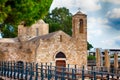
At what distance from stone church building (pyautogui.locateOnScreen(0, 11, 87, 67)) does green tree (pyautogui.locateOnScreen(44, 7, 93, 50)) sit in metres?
28.3

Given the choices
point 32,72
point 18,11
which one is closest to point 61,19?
point 18,11

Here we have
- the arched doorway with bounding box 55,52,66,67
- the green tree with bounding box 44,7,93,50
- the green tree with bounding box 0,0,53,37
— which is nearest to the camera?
the green tree with bounding box 0,0,53,37

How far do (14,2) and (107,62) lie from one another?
15680 mm

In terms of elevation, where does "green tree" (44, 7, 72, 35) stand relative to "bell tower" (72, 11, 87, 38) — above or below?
above

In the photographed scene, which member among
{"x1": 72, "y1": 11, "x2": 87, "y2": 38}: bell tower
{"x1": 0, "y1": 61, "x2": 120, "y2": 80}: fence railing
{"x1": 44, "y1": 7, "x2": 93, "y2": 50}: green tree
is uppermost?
{"x1": 44, "y1": 7, "x2": 93, "y2": 50}: green tree

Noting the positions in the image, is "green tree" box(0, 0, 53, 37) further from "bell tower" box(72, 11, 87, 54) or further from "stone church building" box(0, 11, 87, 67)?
"bell tower" box(72, 11, 87, 54)

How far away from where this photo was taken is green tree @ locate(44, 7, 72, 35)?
270ft

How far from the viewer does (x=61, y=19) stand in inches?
3332

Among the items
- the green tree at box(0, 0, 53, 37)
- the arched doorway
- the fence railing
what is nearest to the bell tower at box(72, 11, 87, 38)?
the arched doorway

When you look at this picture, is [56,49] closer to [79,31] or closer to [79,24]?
[79,31]

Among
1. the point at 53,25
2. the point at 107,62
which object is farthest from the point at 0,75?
the point at 53,25

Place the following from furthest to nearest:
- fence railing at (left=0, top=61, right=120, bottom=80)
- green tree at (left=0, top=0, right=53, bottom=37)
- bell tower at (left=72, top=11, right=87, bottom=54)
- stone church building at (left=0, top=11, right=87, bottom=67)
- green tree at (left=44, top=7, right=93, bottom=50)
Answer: green tree at (left=44, top=7, right=93, bottom=50), bell tower at (left=72, top=11, right=87, bottom=54), stone church building at (left=0, top=11, right=87, bottom=67), green tree at (left=0, top=0, right=53, bottom=37), fence railing at (left=0, top=61, right=120, bottom=80)

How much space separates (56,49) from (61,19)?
34647 mm

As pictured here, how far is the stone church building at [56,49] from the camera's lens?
49.9 meters
